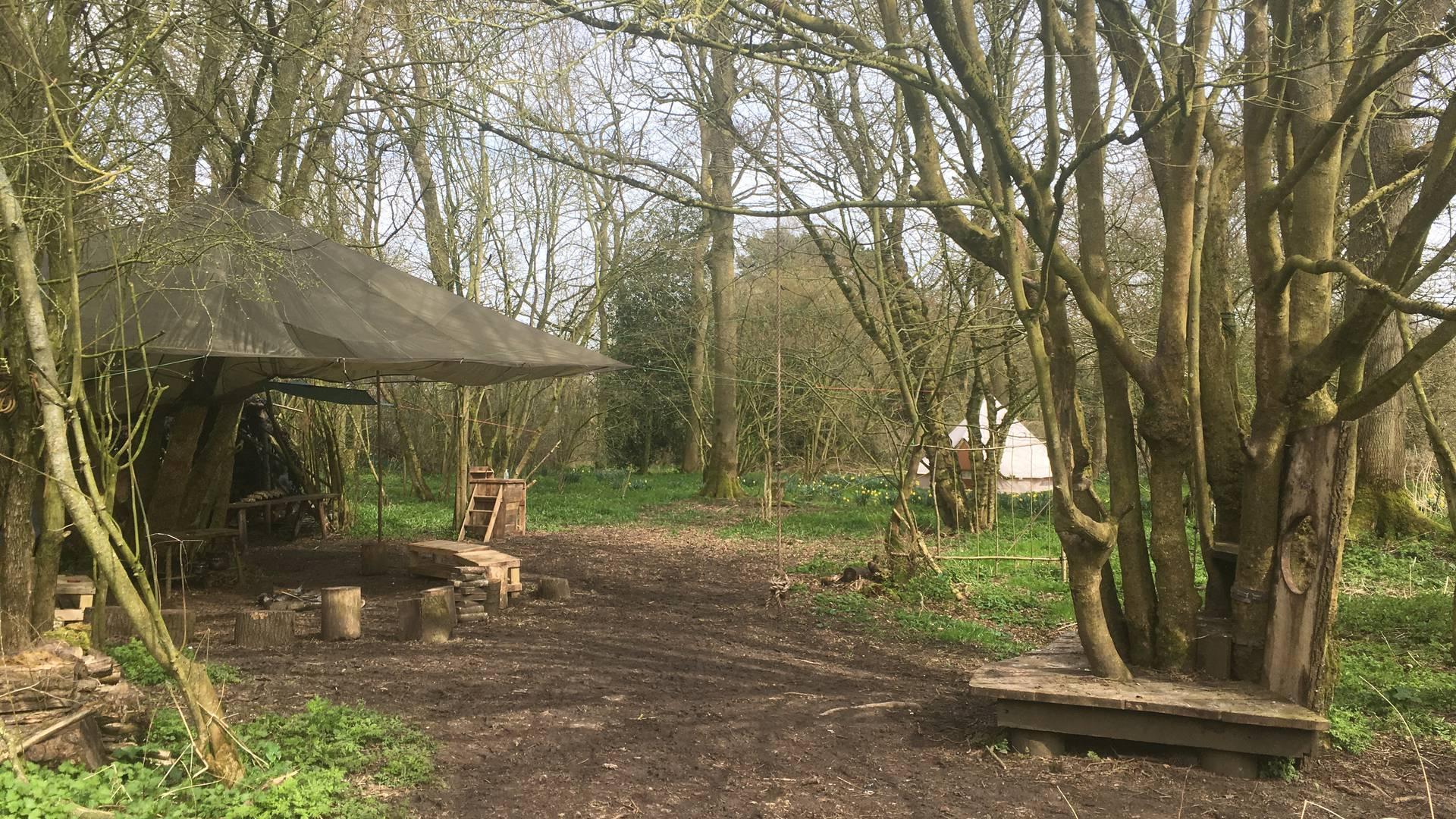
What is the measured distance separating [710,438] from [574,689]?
1446 cm

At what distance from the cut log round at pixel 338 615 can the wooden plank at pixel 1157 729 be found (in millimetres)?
4288

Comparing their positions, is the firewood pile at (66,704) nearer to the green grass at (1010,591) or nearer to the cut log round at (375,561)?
the green grass at (1010,591)

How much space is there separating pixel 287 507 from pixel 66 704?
877 cm

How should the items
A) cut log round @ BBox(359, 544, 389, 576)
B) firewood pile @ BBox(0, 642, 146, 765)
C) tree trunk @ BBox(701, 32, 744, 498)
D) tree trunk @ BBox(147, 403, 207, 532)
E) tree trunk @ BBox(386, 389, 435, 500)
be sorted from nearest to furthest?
firewood pile @ BBox(0, 642, 146, 765)
tree trunk @ BBox(147, 403, 207, 532)
cut log round @ BBox(359, 544, 389, 576)
tree trunk @ BBox(386, 389, 435, 500)
tree trunk @ BBox(701, 32, 744, 498)

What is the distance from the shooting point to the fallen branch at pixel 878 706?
4934 mm

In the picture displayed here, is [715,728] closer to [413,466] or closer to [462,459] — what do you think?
[462,459]

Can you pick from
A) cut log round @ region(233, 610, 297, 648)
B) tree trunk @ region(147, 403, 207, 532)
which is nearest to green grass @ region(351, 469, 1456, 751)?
tree trunk @ region(147, 403, 207, 532)

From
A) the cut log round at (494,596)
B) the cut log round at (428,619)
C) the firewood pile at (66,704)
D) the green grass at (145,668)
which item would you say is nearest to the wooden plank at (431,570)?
the cut log round at (494,596)

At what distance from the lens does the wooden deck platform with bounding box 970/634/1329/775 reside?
3.95 meters

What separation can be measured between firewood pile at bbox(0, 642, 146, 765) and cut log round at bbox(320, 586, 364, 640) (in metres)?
2.34

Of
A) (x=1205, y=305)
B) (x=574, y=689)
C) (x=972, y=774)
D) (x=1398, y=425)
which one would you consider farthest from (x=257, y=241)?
(x=1398, y=425)

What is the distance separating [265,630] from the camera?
6.28m

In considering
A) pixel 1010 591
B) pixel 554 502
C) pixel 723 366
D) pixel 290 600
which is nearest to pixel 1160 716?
pixel 1010 591

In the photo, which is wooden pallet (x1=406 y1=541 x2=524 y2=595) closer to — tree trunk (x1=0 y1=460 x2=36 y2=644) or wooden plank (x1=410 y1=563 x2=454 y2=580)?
wooden plank (x1=410 y1=563 x2=454 y2=580)
